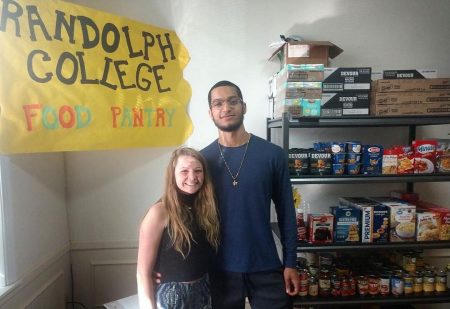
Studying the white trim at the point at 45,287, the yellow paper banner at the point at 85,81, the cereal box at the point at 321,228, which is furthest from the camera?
the cereal box at the point at 321,228

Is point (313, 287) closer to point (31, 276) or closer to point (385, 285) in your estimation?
point (385, 285)

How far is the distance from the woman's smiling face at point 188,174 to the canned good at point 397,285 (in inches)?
52.0

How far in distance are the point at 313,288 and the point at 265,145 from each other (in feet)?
2.98

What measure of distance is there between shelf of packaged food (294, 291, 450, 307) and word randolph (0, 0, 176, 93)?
5.08ft

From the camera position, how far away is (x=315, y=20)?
1.95 m

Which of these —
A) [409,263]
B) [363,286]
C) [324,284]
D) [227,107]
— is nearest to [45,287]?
[227,107]

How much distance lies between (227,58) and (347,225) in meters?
1.30

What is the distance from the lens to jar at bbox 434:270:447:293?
1673 mm

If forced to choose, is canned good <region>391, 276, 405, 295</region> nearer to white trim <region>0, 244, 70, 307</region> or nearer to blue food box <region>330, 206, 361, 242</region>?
blue food box <region>330, 206, 361, 242</region>

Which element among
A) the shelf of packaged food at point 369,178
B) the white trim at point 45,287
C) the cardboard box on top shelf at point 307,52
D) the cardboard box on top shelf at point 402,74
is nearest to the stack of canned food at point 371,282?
the shelf of packaged food at point 369,178

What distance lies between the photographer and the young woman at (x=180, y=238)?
119 cm

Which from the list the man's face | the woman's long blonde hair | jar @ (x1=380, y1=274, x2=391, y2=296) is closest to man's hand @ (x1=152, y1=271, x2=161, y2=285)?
the woman's long blonde hair

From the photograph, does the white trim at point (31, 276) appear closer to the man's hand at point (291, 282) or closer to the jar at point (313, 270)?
the man's hand at point (291, 282)

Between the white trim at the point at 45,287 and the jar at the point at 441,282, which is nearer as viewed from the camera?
Result: the white trim at the point at 45,287
